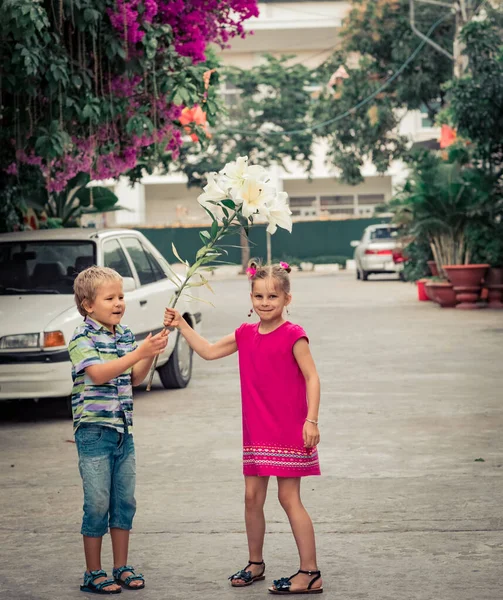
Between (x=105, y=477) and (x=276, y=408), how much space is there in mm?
784

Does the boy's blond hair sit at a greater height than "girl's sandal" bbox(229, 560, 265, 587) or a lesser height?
greater

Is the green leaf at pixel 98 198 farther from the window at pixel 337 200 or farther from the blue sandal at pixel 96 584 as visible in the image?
the window at pixel 337 200

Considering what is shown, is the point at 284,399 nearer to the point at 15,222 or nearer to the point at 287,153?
the point at 15,222

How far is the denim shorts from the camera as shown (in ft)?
17.2

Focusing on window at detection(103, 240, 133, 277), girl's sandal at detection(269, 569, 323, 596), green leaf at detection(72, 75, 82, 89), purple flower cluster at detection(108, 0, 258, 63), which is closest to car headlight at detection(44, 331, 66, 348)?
window at detection(103, 240, 133, 277)

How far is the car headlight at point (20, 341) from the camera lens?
32.1 ft

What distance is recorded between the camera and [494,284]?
22500 mm

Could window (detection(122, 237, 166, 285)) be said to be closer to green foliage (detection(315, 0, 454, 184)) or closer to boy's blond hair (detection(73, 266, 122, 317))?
boy's blond hair (detection(73, 266, 122, 317))

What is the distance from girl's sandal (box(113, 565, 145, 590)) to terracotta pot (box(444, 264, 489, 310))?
17211mm

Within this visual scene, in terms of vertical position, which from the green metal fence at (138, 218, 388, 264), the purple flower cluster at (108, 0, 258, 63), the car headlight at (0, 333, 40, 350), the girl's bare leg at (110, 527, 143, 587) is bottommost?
the green metal fence at (138, 218, 388, 264)

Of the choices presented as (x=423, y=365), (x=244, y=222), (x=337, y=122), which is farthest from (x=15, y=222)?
(x=337, y=122)

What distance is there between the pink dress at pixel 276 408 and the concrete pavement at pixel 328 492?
542 millimetres

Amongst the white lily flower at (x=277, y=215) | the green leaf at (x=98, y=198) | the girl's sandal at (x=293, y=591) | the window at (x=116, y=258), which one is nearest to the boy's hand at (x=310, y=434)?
the girl's sandal at (x=293, y=591)

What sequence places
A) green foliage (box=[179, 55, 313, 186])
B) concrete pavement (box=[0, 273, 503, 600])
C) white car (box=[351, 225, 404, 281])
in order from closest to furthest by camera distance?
concrete pavement (box=[0, 273, 503, 600]) → white car (box=[351, 225, 404, 281]) → green foliage (box=[179, 55, 313, 186])
